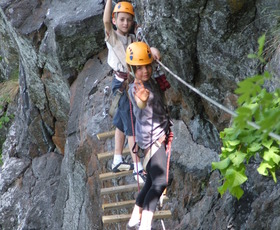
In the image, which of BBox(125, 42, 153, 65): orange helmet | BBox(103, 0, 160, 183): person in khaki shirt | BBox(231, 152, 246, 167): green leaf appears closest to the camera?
BBox(231, 152, 246, 167): green leaf

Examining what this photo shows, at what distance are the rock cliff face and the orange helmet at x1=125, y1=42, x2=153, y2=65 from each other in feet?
3.51

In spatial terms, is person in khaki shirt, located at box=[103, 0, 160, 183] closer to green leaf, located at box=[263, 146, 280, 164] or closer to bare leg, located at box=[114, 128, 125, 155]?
bare leg, located at box=[114, 128, 125, 155]

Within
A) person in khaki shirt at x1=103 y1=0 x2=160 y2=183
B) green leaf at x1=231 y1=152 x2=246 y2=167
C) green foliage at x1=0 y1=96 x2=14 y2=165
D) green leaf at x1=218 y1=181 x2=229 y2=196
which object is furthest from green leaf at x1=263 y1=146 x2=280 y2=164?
green foliage at x1=0 y1=96 x2=14 y2=165

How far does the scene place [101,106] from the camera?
32.9 feet

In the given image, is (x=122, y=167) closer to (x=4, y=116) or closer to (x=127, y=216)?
(x=127, y=216)

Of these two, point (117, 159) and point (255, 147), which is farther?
point (117, 159)

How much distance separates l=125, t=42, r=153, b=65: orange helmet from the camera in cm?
607

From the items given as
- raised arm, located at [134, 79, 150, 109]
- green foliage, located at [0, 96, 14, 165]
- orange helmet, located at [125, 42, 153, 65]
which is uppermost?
orange helmet, located at [125, 42, 153, 65]

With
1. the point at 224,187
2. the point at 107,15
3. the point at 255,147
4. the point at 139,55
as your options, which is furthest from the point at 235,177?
the point at 107,15

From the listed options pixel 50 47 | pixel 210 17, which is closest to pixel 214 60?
pixel 210 17

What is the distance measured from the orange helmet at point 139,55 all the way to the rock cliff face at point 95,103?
1.07 meters

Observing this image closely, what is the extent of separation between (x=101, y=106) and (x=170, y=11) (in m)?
3.41

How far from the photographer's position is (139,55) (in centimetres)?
607

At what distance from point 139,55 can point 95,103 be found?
13.9 ft
